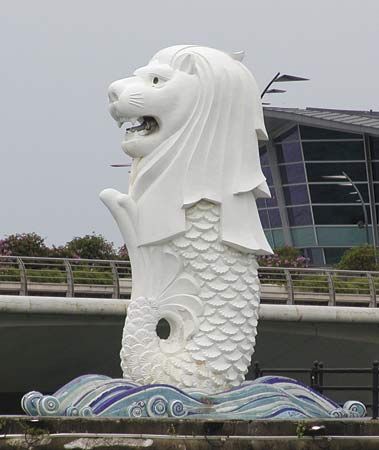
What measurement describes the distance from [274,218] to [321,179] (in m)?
4.93

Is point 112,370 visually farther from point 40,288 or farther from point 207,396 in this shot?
point 207,396

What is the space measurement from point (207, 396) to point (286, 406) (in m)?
0.87

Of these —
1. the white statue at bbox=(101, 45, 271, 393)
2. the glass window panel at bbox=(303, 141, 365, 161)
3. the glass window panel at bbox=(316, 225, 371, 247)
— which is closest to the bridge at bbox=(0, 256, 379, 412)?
the white statue at bbox=(101, 45, 271, 393)

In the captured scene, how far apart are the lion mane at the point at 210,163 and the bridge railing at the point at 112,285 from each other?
13.4m

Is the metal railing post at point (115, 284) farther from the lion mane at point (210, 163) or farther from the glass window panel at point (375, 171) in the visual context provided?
the glass window panel at point (375, 171)

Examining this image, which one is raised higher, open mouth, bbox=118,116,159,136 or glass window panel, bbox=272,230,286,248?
glass window panel, bbox=272,230,286,248

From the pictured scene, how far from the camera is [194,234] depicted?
18500 millimetres

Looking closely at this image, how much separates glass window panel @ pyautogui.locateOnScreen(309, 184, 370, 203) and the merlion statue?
48783 mm

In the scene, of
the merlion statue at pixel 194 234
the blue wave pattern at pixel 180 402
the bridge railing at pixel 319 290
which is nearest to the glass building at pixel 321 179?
the bridge railing at pixel 319 290

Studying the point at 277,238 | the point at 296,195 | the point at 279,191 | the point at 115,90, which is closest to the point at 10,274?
the point at 115,90

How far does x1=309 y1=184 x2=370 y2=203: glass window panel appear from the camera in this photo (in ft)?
222

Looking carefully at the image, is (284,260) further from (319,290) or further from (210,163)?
(210,163)

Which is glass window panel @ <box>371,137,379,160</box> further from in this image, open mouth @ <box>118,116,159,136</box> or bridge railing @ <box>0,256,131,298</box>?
open mouth @ <box>118,116,159,136</box>

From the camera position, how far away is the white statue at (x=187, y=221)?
18344 millimetres
